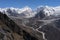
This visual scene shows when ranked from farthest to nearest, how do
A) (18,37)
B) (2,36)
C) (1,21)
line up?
(1,21) < (18,37) < (2,36)

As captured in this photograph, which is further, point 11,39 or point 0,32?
point 11,39

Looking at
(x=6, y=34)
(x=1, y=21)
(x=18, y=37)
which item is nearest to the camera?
(x=6, y=34)

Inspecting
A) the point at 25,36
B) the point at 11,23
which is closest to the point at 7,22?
the point at 11,23

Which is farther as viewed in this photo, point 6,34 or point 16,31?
point 16,31

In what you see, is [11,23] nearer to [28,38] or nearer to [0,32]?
[28,38]

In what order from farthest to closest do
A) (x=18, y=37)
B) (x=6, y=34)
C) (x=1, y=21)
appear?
(x=1, y=21), (x=18, y=37), (x=6, y=34)

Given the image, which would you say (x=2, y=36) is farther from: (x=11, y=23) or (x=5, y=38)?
(x=11, y=23)

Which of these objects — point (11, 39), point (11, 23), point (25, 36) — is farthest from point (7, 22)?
point (11, 39)

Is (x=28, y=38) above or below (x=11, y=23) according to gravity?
below

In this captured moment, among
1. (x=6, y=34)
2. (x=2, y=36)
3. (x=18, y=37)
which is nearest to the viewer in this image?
(x=2, y=36)
